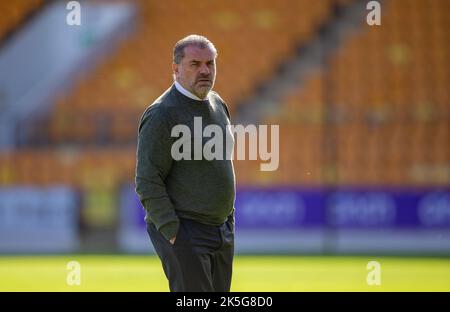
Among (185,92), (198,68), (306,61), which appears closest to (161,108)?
(185,92)

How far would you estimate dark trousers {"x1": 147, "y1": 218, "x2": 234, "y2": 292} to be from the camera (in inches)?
231

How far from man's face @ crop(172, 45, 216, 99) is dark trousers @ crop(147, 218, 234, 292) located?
808mm

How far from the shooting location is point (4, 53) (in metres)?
18.8

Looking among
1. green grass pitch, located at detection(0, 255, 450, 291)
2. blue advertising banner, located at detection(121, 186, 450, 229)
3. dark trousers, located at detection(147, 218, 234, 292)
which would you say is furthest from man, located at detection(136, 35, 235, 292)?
blue advertising banner, located at detection(121, 186, 450, 229)

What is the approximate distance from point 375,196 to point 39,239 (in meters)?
5.32

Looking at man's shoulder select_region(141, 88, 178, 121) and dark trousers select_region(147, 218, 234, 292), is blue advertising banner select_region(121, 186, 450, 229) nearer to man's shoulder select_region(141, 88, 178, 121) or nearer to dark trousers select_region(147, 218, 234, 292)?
dark trousers select_region(147, 218, 234, 292)

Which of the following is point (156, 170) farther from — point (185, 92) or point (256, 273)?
point (256, 273)

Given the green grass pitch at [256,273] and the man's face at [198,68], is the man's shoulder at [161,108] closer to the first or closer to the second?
the man's face at [198,68]

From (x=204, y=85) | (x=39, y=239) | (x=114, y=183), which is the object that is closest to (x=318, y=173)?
(x=114, y=183)

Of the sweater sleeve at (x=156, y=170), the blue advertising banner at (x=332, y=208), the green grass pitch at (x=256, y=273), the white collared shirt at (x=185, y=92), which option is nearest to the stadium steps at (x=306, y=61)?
the blue advertising banner at (x=332, y=208)

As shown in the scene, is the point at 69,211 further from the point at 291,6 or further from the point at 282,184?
the point at 291,6

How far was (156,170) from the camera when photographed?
5.84 metres

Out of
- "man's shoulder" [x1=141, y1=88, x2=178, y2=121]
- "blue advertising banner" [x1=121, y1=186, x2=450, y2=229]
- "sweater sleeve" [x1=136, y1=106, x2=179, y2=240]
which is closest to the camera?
"sweater sleeve" [x1=136, y1=106, x2=179, y2=240]

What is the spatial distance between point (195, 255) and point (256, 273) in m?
6.23
